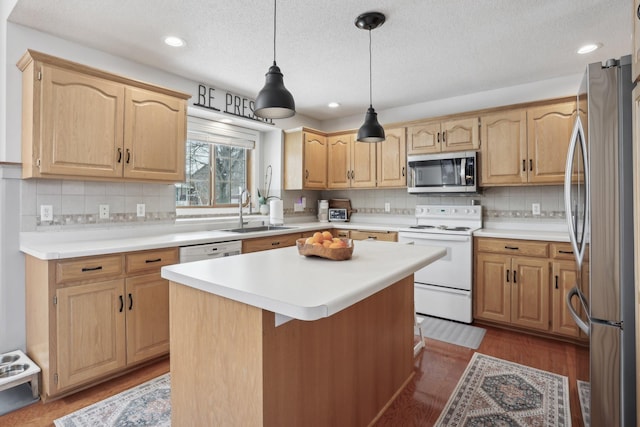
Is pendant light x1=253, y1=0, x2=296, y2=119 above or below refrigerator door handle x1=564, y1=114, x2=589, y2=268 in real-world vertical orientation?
above

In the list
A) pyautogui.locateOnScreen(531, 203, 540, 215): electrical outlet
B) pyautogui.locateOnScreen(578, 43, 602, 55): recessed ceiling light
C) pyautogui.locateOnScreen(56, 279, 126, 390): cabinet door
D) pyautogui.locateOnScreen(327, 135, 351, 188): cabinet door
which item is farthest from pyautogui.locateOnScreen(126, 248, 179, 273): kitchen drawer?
pyautogui.locateOnScreen(578, 43, 602, 55): recessed ceiling light

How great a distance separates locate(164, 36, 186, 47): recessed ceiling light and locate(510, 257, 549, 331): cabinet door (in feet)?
11.0

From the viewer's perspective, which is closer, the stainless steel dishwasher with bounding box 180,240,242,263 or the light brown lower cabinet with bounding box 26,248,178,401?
the light brown lower cabinet with bounding box 26,248,178,401

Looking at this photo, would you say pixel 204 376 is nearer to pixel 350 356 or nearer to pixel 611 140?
pixel 350 356

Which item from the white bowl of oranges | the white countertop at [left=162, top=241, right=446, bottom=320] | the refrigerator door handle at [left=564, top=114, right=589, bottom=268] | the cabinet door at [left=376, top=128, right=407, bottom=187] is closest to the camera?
the white countertop at [left=162, top=241, right=446, bottom=320]

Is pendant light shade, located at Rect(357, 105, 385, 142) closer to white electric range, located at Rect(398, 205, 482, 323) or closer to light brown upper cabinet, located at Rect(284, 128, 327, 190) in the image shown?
white electric range, located at Rect(398, 205, 482, 323)

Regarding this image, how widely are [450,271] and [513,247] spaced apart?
605 millimetres

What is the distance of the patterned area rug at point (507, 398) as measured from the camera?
185 centimetres

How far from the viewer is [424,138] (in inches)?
149

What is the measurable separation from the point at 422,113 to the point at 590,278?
3.12 metres

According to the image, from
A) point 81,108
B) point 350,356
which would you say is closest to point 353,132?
point 81,108

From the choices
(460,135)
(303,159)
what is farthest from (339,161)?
(460,135)

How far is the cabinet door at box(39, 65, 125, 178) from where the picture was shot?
2160mm

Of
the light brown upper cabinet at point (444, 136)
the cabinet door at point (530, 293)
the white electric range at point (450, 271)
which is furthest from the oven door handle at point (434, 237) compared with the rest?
the light brown upper cabinet at point (444, 136)
